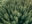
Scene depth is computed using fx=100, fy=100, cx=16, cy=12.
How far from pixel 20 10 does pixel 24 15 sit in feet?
0.30

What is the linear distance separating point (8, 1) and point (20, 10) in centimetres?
23

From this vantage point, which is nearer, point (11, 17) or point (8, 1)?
point (11, 17)

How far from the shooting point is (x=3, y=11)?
44.2 inches

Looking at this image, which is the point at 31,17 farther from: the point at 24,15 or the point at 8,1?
the point at 8,1

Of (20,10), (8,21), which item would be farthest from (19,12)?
(8,21)

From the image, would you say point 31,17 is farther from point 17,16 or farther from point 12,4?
point 12,4

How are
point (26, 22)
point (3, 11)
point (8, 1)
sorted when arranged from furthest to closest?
point (8, 1) < point (3, 11) < point (26, 22)

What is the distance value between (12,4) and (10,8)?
0.07 m

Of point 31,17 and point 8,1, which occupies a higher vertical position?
point 8,1

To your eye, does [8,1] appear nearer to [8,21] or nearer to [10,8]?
[10,8]

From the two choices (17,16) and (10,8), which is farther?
(10,8)

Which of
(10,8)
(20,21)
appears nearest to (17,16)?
(20,21)

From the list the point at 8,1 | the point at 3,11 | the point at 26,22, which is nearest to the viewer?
the point at 26,22

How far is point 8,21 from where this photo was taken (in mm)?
1025
